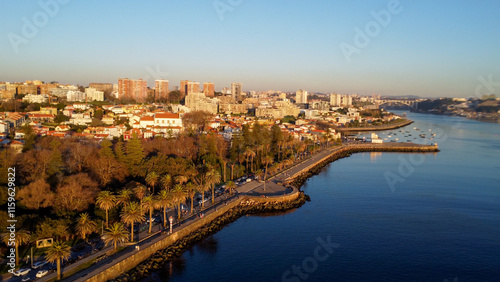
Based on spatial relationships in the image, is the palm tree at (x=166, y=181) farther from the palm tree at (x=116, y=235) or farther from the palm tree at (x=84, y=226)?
the palm tree at (x=116, y=235)

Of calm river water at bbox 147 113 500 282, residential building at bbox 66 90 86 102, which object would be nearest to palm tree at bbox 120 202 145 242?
calm river water at bbox 147 113 500 282

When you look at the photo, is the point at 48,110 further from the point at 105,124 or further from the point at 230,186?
the point at 230,186

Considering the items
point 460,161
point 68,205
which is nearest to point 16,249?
point 68,205

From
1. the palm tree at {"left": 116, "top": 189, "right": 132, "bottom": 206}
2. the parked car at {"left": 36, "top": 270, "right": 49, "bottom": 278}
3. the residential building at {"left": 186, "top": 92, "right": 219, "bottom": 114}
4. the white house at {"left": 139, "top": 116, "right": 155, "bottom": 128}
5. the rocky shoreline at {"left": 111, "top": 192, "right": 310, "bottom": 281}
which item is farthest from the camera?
the residential building at {"left": 186, "top": 92, "right": 219, "bottom": 114}

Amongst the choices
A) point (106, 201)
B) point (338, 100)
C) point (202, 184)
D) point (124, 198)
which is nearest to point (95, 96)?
point (202, 184)

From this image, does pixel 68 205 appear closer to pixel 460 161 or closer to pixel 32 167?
pixel 32 167

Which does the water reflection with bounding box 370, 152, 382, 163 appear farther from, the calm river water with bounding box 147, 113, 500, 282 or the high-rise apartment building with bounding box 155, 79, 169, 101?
the high-rise apartment building with bounding box 155, 79, 169, 101
